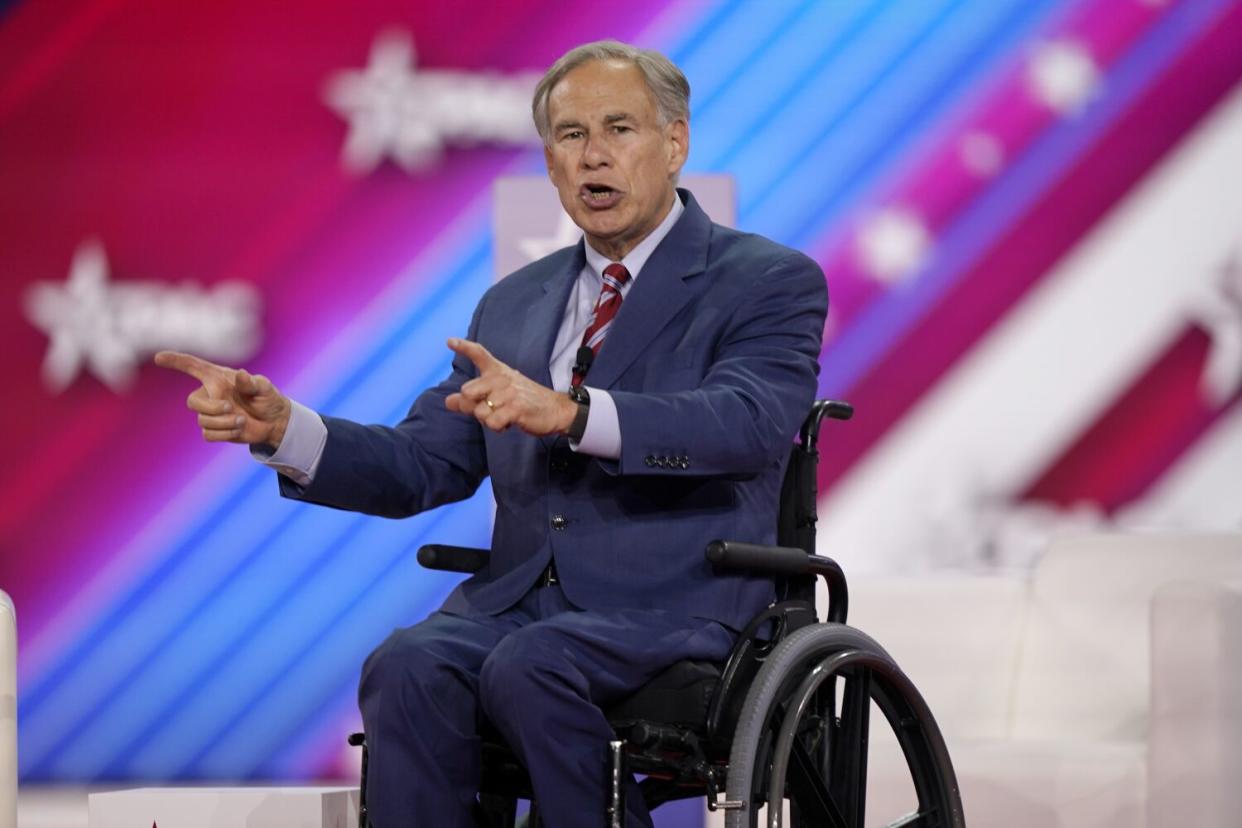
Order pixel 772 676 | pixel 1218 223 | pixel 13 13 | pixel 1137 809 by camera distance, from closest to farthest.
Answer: pixel 772 676 < pixel 1137 809 < pixel 1218 223 < pixel 13 13

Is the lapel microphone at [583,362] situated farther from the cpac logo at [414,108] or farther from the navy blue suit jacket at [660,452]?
the cpac logo at [414,108]

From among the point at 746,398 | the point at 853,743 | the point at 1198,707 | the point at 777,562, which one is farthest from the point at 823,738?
the point at 1198,707

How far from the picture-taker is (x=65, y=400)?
511 centimetres

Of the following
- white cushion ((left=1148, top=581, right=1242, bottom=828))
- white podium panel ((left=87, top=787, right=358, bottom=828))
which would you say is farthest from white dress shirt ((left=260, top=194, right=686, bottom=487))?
white cushion ((left=1148, top=581, right=1242, bottom=828))

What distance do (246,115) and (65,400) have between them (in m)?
1.02

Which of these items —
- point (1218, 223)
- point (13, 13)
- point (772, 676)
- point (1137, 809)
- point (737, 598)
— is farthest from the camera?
point (13, 13)

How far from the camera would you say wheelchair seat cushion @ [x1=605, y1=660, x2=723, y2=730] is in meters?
2.17

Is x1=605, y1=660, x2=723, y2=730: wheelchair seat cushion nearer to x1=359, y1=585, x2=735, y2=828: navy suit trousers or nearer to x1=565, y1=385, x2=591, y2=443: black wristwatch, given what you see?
x1=359, y1=585, x2=735, y2=828: navy suit trousers

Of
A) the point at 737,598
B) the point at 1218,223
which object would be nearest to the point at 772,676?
the point at 737,598

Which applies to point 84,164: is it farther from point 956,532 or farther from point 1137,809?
point 1137,809

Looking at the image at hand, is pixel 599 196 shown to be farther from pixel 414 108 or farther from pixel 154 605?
pixel 154 605

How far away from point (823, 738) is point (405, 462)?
0.73 m

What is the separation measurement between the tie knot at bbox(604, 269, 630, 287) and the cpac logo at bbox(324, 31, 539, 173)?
2619 mm

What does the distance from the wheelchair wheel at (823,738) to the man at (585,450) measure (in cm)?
14
